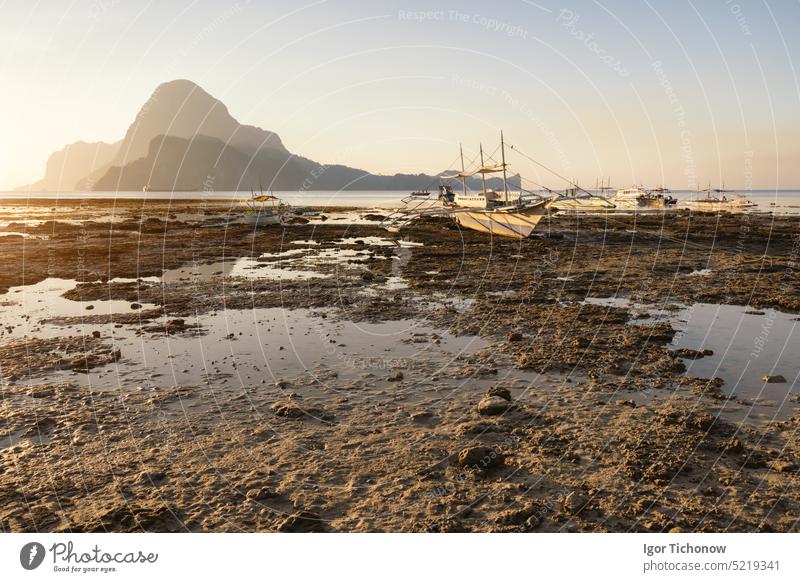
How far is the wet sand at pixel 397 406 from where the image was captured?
7883 millimetres

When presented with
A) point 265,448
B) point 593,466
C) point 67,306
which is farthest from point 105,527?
point 67,306

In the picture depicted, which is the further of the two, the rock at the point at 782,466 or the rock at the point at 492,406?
the rock at the point at 492,406

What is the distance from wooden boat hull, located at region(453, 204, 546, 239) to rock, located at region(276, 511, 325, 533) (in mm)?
40617

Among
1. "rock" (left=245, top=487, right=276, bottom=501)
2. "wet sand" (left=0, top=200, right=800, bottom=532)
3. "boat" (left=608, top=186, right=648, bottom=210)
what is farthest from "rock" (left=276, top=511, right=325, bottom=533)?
"boat" (left=608, top=186, right=648, bottom=210)

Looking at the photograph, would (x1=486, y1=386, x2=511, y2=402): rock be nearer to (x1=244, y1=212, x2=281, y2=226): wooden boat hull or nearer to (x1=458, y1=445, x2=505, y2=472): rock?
(x1=458, y1=445, x2=505, y2=472): rock

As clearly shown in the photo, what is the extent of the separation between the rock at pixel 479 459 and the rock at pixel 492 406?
1.98 metres

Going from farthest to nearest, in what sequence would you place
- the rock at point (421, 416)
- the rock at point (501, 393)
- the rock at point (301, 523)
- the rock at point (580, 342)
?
1. the rock at point (580, 342)
2. the rock at point (501, 393)
3. the rock at point (421, 416)
4. the rock at point (301, 523)

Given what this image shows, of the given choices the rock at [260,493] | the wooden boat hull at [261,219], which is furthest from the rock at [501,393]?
the wooden boat hull at [261,219]

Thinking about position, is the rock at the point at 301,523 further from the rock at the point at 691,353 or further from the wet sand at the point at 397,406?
the rock at the point at 691,353

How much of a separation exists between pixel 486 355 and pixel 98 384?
11744mm

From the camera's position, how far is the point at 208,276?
3016cm
